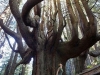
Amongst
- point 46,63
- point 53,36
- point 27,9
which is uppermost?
point 27,9

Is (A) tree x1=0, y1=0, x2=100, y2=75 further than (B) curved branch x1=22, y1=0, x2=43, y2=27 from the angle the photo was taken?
Yes

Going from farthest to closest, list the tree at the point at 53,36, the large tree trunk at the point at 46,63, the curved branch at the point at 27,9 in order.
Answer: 1. the large tree trunk at the point at 46,63
2. the tree at the point at 53,36
3. the curved branch at the point at 27,9

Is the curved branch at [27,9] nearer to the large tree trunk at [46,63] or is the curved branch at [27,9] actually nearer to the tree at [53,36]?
the tree at [53,36]

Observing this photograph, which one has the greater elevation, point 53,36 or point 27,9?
point 27,9

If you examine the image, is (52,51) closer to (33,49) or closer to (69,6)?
(33,49)

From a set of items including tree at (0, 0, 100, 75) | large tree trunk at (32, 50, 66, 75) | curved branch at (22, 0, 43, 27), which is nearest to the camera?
curved branch at (22, 0, 43, 27)

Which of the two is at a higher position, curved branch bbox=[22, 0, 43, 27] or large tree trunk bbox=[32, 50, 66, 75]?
curved branch bbox=[22, 0, 43, 27]

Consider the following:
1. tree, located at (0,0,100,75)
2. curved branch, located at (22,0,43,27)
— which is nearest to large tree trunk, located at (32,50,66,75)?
tree, located at (0,0,100,75)

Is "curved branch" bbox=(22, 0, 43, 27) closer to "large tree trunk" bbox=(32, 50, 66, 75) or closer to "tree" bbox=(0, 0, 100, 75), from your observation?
"tree" bbox=(0, 0, 100, 75)

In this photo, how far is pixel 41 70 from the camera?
233 inches

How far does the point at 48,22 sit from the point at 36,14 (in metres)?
0.91

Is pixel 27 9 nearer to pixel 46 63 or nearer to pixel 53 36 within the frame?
pixel 53 36

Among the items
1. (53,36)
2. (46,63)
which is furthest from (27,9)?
(46,63)

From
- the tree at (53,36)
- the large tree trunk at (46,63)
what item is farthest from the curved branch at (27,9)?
the large tree trunk at (46,63)
